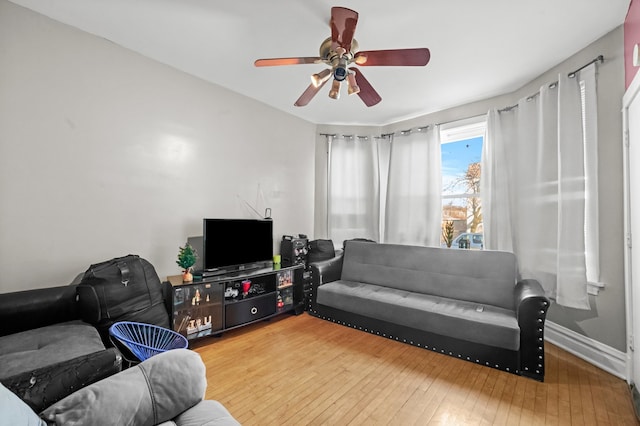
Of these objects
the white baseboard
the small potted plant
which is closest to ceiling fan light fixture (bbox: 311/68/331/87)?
the small potted plant

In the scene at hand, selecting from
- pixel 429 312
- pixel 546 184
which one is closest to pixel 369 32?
pixel 546 184

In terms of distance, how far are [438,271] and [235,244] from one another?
7.27 feet

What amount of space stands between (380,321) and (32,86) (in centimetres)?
353

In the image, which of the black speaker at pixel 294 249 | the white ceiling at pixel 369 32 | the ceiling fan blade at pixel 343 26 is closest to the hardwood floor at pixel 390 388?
the black speaker at pixel 294 249

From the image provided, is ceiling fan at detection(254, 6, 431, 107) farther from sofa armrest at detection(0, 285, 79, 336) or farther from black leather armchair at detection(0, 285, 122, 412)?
sofa armrest at detection(0, 285, 79, 336)

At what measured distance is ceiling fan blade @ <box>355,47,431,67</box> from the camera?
75.1 inches

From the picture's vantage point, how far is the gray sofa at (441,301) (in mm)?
2062

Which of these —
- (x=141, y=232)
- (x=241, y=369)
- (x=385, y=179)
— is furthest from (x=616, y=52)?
(x=141, y=232)

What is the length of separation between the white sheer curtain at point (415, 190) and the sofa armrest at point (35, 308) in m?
3.70

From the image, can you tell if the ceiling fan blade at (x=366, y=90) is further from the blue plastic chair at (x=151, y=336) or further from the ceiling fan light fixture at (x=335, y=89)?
the blue plastic chair at (x=151, y=336)

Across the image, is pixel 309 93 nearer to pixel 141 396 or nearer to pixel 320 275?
pixel 320 275

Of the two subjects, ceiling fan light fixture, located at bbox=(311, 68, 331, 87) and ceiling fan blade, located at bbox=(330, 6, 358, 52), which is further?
ceiling fan light fixture, located at bbox=(311, 68, 331, 87)

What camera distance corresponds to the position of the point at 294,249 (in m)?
3.73

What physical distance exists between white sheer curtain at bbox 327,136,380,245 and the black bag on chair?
8.84ft
